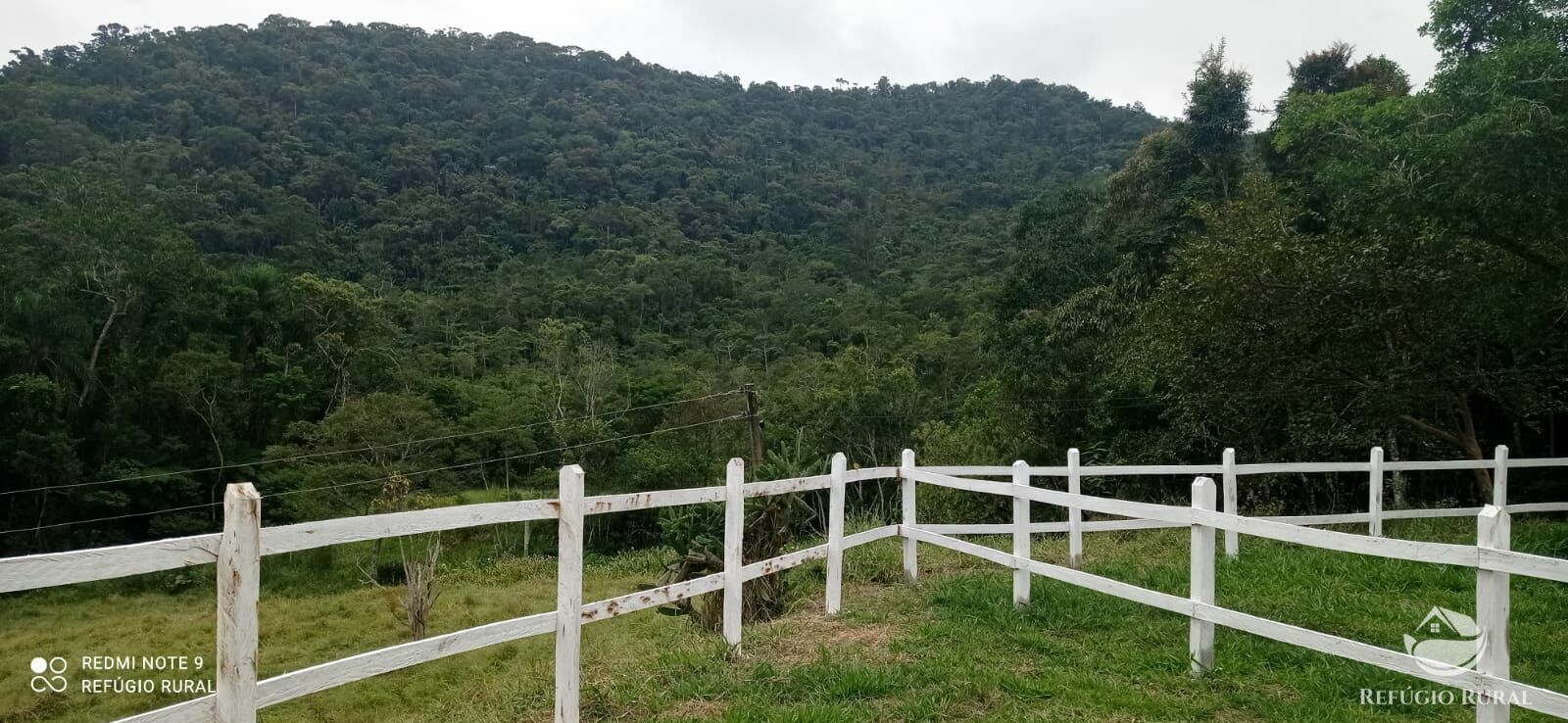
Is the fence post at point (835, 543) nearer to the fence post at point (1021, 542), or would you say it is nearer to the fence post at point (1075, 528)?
the fence post at point (1021, 542)

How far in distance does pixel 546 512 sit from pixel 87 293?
47.1 meters

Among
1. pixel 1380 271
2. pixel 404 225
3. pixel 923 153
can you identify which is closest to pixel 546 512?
pixel 1380 271

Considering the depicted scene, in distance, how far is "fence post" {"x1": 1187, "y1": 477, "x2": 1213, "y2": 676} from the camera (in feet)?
16.6

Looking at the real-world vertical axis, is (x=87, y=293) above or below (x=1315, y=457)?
above

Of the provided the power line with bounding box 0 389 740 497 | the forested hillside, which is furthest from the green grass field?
the forested hillside

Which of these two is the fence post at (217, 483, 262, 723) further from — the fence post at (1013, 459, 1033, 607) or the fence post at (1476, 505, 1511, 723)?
the fence post at (1013, 459, 1033, 607)

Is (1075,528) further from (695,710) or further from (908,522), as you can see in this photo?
(695,710)

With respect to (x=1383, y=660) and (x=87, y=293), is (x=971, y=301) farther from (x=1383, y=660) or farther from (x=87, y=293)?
(x=1383, y=660)

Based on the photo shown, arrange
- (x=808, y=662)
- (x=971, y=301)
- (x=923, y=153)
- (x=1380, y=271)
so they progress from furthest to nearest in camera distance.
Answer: (x=923, y=153), (x=971, y=301), (x=1380, y=271), (x=808, y=662)

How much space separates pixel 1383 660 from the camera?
13.3ft

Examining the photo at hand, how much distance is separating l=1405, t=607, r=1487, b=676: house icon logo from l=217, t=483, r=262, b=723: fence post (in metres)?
4.58

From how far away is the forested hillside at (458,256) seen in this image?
3800 centimetres

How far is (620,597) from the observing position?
189 inches

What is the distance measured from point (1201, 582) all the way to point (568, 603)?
11.4 ft
